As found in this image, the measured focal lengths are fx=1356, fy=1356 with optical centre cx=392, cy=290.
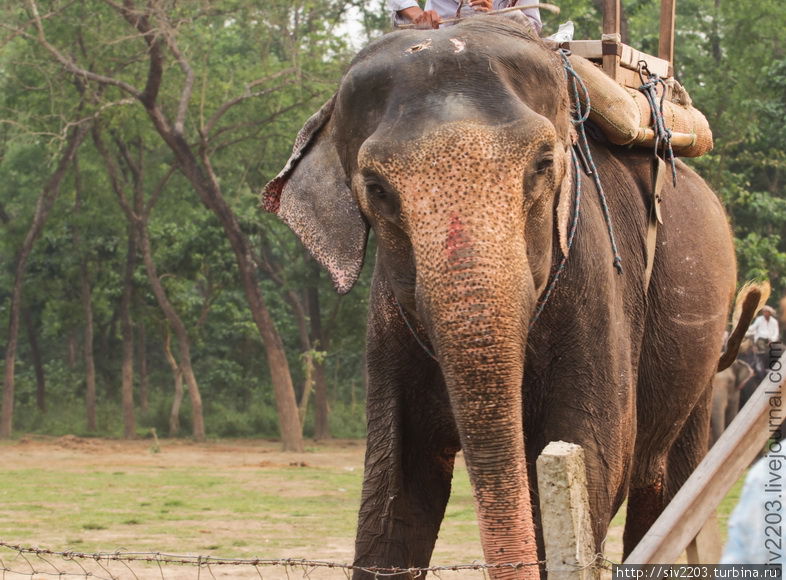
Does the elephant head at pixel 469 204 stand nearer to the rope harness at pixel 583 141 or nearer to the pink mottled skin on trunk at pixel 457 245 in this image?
the pink mottled skin on trunk at pixel 457 245

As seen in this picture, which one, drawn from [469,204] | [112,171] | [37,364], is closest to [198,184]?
[112,171]

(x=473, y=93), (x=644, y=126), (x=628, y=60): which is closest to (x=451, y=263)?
(x=473, y=93)

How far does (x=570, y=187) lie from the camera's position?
15.1 feet

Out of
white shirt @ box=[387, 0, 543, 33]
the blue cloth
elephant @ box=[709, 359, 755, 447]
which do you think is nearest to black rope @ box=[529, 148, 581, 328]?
white shirt @ box=[387, 0, 543, 33]

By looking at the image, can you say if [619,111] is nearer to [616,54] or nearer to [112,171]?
[616,54]

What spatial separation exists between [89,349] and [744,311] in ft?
72.0

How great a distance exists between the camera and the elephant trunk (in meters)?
3.66

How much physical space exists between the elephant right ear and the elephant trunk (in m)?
0.73

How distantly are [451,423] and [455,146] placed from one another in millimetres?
1207

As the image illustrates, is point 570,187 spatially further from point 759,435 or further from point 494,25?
point 759,435

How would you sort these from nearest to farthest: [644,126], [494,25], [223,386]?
[494,25] → [644,126] → [223,386]

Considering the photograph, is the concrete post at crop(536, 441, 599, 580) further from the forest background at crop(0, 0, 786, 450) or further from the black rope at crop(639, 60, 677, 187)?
the forest background at crop(0, 0, 786, 450)

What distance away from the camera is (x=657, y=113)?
5.88 meters

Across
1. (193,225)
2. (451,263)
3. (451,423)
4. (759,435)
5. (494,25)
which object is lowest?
(193,225)
